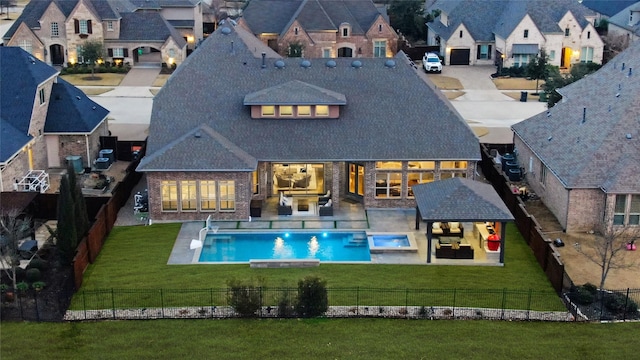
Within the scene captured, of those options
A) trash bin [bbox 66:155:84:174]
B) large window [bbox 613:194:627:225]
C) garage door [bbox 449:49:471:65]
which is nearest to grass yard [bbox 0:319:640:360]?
large window [bbox 613:194:627:225]

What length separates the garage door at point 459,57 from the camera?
3580 inches

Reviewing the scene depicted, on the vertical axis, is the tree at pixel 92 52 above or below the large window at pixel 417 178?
above

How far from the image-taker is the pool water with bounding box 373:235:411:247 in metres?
41.6

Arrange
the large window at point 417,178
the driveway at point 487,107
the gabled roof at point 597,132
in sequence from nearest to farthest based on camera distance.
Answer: the gabled roof at point 597,132 < the large window at point 417,178 < the driveway at point 487,107

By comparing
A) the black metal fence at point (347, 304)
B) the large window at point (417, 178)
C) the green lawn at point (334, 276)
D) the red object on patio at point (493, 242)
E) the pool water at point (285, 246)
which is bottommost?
the black metal fence at point (347, 304)

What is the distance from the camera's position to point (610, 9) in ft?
351

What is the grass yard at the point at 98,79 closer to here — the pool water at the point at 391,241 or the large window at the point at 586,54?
the pool water at the point at 391,241

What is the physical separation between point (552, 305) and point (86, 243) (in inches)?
817

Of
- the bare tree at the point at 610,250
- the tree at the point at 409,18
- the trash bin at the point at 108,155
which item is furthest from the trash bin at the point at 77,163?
the tree at the point at 409,18

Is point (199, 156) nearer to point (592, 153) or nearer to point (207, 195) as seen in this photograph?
point (207, 195)

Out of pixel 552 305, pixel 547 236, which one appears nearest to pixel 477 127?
pixel 547 236

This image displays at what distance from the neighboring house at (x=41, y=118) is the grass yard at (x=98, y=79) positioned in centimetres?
2617

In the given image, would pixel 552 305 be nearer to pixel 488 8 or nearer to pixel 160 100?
pixel 160 100

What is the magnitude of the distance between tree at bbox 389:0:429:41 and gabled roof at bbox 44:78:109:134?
186 ft
